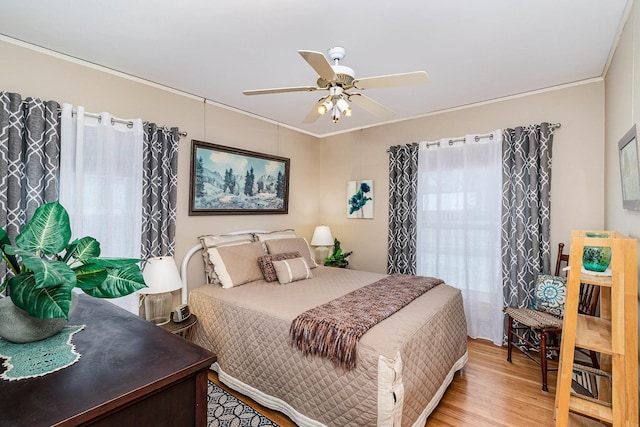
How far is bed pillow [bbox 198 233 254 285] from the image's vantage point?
9.84ft

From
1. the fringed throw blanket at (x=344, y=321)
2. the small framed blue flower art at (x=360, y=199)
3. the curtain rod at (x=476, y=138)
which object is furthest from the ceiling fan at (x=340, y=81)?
the small framed blue flower art at (x=360, y=199)

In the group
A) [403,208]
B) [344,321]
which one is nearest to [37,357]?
[344,321]

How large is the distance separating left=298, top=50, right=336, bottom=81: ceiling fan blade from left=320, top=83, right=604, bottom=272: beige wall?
2.37m

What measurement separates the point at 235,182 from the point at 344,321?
2.31 metres

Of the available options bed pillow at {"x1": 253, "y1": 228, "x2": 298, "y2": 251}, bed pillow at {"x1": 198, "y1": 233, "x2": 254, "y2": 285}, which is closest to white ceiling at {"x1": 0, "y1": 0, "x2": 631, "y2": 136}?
bed pillow at {"x1": 198, "y1": 233, "x2": 254, "y2": 285}

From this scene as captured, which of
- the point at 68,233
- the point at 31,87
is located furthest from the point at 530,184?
the point at 31,87

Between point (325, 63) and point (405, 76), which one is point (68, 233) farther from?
point (405, 76)

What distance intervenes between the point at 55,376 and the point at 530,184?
12.0ft

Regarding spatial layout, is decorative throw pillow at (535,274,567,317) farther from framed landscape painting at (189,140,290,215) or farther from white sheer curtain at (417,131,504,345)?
framed landscape painting at (189,140,290,215)

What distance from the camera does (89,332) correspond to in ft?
3.94

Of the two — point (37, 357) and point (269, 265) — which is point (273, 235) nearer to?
point (269, 265)

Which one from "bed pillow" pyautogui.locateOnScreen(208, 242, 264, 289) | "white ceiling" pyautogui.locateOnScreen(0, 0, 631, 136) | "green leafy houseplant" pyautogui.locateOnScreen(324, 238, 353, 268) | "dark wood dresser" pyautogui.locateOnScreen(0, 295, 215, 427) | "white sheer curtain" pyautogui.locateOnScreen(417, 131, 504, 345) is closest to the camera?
"dark wood dresser" pyautogui.locateOnScreen(0, 295, 215, 427)

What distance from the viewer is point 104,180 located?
255 centimetres

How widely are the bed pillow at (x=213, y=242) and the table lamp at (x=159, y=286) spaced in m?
0.45
